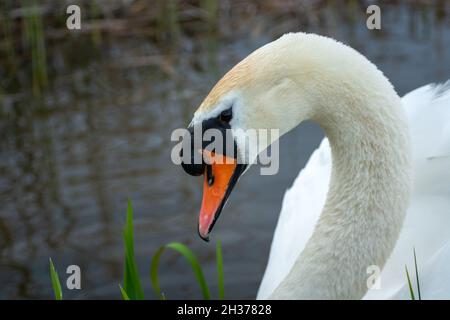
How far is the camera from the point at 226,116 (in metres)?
2.84

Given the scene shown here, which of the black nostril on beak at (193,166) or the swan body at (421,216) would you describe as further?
the swan body at (421,216)

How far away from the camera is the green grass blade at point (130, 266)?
2898 mm

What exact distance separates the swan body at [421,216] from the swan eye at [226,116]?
0.77 meters

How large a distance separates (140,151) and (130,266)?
299 centimetres

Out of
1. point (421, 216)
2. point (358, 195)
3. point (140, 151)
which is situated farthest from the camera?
point (140, 151)

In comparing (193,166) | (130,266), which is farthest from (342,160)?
(130,266)

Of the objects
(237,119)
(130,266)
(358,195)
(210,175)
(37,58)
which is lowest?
(130,266)

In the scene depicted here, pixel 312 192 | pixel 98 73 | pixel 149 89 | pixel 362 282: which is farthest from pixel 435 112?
pixel 98 73

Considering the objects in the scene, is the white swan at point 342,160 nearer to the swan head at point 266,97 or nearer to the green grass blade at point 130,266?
the swan head at point 266,97

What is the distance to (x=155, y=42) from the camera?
24.6 feet

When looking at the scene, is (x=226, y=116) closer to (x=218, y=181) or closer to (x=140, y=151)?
(x=218, y=181)

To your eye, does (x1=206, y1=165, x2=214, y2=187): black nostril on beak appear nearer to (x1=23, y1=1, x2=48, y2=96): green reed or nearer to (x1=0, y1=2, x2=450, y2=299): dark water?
(x1=0, y1=2, x2=450, y2=299): dark water

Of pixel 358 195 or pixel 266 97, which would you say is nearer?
pixel 266 97

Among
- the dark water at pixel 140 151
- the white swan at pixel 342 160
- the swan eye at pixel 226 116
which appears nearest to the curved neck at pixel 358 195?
the white swan at pixel 342 160
